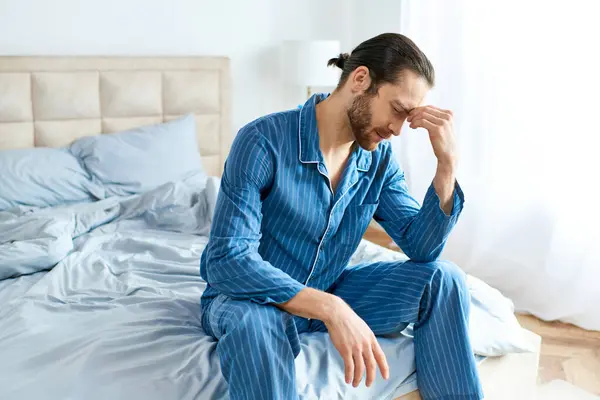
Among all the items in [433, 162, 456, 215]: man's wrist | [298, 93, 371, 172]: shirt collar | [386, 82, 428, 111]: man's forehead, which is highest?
[386, 82, 428, 111]: man's forehead

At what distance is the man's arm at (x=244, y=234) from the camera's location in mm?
1458

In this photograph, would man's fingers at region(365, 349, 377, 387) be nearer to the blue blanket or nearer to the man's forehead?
the blue blanket

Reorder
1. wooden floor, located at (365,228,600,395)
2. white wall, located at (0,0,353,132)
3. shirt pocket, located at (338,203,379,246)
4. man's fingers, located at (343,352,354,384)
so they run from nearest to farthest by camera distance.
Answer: man's fingers, located at (343,352,354,384), shirt pocket, located at (338,203,379,246), wooden floor, located at (365,228,600,395), white wall, located at (0,0,353,132)

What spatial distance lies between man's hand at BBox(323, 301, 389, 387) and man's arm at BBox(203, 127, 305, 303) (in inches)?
5.1

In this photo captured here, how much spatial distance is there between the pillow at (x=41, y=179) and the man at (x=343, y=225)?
1.40 m

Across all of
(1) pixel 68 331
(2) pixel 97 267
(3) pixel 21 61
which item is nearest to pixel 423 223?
(1) pixel 68 331

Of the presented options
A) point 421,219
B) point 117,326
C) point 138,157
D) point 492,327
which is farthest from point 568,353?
A: point 138,157

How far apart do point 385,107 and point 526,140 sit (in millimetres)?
1684

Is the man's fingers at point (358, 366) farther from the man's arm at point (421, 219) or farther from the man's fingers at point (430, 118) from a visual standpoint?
the man's fingers at point (430, 118)

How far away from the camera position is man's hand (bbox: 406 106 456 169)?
5.25ft

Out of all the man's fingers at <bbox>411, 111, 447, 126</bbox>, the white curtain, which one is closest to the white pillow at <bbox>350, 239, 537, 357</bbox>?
the man's fingers at <bbox>411, 111, 447, 126</bbox>

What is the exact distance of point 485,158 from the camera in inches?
129

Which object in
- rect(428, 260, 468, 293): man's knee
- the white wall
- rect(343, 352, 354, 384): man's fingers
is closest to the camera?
rect(343, 352, 354, 384): man's fingers

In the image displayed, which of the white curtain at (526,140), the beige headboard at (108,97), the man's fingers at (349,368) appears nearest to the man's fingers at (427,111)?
the man's fingers at (349,368)
